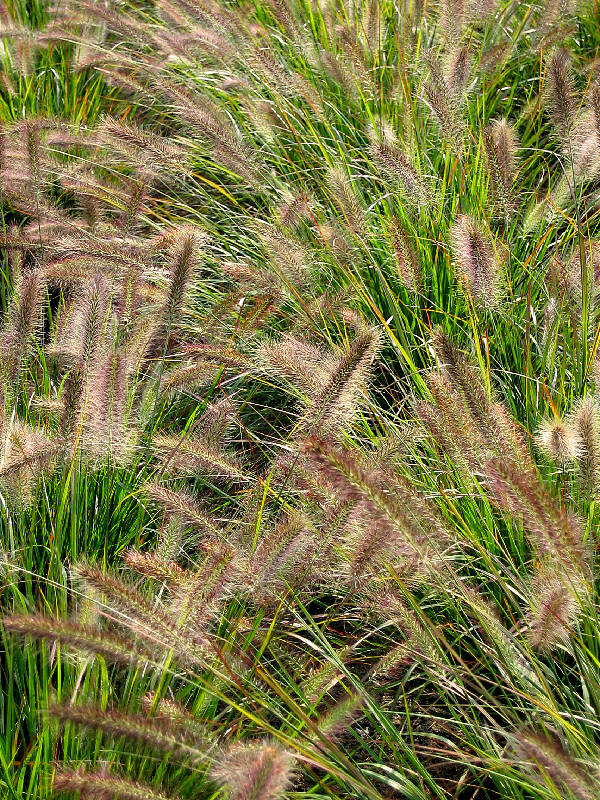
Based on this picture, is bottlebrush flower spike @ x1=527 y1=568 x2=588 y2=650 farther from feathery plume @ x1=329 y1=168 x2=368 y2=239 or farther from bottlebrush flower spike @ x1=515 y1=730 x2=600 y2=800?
feathery plume @ x1=329 y1=168 x2=368 y2=239

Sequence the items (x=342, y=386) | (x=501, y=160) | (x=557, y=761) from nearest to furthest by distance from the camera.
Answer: (x=557, y=761) → (x=342, y=386) → (x=501, y=160)

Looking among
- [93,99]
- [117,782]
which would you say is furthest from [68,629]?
[93,99]

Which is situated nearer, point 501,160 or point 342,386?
point 342,386

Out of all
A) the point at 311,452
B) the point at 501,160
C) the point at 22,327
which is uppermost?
the point at 501,160

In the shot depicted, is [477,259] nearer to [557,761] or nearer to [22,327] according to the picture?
[22,327]

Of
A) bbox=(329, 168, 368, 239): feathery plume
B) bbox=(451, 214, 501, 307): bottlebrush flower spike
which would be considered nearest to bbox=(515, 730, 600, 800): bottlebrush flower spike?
bbox=(451, 214, 501, 307): bottlebrush flower spike

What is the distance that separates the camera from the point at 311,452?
149 cm

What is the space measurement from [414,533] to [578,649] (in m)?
0.50

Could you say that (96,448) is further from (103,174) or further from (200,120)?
(103,174)

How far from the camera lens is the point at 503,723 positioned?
84.8 inches

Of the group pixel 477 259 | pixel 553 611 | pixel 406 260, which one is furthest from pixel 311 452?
pixel 406 260

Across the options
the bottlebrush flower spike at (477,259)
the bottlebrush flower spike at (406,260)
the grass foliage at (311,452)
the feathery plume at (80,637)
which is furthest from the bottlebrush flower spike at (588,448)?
the feathery plume at (80,637)

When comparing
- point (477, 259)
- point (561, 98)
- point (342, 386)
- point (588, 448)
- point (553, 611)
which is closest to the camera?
point (553, 611)

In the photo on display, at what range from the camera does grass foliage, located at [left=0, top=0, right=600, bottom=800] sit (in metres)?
1.68
